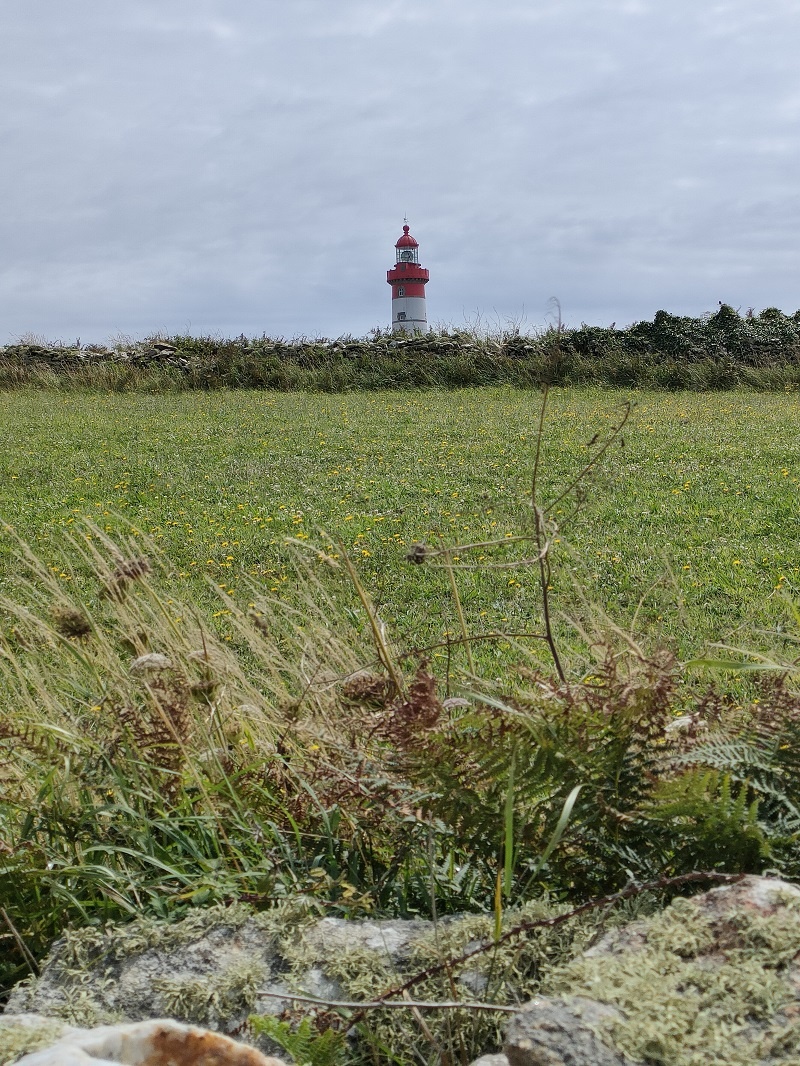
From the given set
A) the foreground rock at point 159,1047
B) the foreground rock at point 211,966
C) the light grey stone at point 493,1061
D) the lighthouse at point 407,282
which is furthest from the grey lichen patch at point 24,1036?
the lighthouse at point 407,282

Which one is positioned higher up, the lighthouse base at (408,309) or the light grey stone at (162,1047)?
the lighthouse base at (408,309)

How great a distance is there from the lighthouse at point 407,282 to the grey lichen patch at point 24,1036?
112ft

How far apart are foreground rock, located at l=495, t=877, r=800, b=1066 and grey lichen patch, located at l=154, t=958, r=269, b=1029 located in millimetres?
500

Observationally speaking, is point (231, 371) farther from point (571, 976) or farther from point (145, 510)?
point (571, 976)

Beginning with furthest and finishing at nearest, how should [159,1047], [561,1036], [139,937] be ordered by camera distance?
[139,937] < [159,1047] < [561,1036]

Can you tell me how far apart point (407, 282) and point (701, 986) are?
1385 inches

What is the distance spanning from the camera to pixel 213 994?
4.81ft

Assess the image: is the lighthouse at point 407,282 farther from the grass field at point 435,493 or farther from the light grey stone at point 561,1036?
the light grey stone at point 561,1036

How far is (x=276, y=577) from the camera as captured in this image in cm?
684

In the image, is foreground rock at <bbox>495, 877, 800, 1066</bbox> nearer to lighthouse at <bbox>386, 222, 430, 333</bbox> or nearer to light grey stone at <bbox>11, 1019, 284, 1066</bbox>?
light grey stone at <bbox>11, 1019, 284, 1066</bbox>

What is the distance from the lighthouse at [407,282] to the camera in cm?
3478

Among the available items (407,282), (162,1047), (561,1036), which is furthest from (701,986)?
(407,282)

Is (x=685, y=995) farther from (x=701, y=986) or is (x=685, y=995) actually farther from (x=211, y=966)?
(x=211, y=966)

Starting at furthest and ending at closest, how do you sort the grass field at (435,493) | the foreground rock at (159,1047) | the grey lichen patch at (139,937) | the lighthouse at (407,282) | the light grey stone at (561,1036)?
the lighthouse at (407,282) < the grass field at (435,493) < the grey lichen patch at (139,937) < the foreground rock at (159,1047) < the light grey stone at (561,1036)
